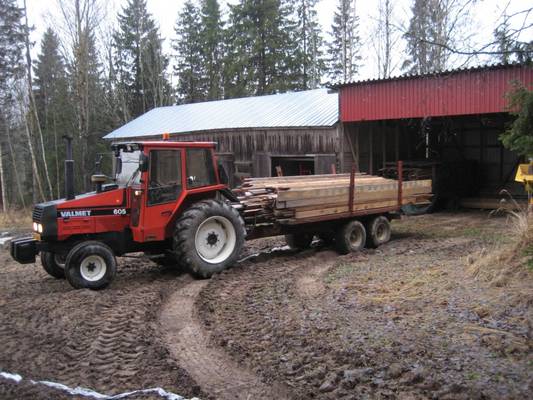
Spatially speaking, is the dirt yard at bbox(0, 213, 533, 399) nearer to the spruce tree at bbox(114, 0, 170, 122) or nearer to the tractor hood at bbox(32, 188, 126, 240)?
the tractor hood at bbox(32, 188, 126, 240)

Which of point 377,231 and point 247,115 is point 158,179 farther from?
point 247,115

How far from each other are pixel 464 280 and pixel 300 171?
14.1 m

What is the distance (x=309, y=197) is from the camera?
34.7ft

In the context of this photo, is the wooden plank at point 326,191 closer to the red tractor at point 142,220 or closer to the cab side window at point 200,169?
the red tractor at point 142,220

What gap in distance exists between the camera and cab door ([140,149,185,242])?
8.63 metres

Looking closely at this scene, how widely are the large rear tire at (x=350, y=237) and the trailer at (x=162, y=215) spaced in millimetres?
716

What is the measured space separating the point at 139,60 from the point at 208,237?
32946mm

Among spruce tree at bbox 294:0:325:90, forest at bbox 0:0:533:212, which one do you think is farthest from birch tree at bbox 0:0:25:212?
spruce tree at bbox 294:0:325:90

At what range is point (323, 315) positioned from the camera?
646 centimetres

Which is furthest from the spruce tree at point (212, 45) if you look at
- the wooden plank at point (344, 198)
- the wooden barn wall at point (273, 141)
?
the wooden plank at point (344, 198)

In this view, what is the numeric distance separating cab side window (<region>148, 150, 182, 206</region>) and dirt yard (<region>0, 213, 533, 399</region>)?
1431 millimetres

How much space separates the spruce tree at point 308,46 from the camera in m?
38.2

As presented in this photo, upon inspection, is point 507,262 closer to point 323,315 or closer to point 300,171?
point 323,315

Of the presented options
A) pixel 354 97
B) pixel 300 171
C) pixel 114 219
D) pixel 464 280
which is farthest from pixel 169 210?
pixel 300 171
